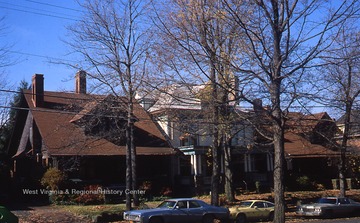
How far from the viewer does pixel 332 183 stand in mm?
45031

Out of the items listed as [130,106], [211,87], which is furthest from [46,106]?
[211,87]

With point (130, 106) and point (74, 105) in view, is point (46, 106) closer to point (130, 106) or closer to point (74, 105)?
point (74, 105)

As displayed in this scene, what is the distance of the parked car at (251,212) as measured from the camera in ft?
83.0

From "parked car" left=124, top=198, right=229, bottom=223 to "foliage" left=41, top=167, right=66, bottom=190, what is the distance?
10.5 meters

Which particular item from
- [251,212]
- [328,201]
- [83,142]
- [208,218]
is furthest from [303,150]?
[208,218]

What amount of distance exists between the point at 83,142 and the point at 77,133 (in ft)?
5.63

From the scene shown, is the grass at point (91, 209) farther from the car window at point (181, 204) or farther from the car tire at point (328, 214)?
the car tire at point (328, 214)

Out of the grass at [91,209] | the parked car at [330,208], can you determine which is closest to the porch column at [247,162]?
the parked car at [330,208]

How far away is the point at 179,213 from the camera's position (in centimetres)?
2231

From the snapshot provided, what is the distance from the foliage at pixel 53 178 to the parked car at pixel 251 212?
39.3 feet

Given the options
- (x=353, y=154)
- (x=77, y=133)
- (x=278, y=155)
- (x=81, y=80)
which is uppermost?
(x=81, y=80)

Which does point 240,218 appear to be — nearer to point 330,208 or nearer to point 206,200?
point 330,208

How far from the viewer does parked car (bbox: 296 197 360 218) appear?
28.1 m

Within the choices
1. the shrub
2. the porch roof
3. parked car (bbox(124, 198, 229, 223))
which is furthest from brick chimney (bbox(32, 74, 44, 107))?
the shrub
